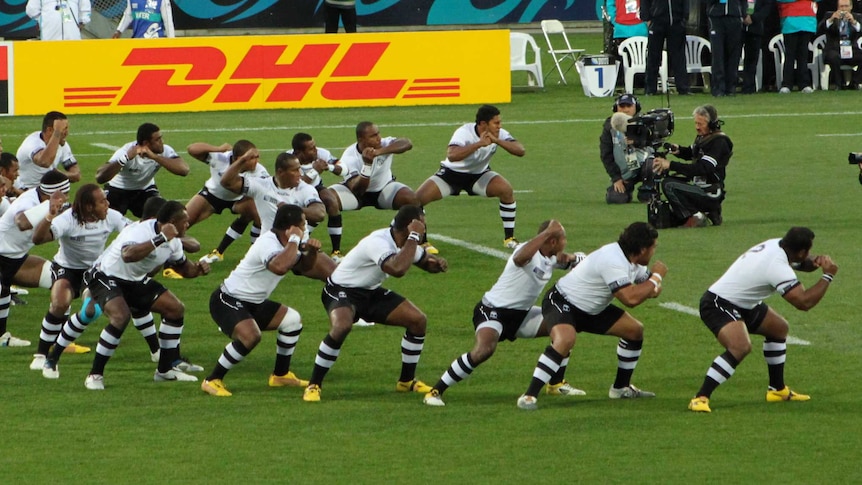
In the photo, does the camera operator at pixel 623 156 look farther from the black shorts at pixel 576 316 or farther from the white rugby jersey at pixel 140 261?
the white rugby jersey at pixel 140 261

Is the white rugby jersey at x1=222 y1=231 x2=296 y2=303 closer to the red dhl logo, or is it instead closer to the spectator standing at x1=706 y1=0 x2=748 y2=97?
the red dhl logo

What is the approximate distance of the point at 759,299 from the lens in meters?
11.4

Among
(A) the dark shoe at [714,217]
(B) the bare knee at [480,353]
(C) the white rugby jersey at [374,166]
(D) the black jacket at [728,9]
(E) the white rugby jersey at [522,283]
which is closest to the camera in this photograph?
(B) the bare knee at [480,353]

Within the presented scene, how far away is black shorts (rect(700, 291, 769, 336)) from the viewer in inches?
449

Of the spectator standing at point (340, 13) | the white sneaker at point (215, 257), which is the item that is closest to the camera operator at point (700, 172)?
the white sneaker at point (215, 257)

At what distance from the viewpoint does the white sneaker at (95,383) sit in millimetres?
→ 12414

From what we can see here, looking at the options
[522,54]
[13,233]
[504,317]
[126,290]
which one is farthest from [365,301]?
[522,54]

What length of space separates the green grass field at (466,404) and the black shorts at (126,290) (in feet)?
2.40

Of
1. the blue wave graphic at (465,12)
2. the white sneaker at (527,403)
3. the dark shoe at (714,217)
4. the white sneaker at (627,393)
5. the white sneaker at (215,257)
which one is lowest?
the blue wave graphic at (465,12)

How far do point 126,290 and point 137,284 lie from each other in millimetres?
102

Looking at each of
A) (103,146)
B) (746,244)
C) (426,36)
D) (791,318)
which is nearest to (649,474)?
(791,318)

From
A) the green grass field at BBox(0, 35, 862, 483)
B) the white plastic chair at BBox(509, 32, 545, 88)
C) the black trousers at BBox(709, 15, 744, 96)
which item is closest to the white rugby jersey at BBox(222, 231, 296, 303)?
the green grass field at BBox(0, 35, 862, 483)

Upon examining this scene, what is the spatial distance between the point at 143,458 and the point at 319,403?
75.8 inches

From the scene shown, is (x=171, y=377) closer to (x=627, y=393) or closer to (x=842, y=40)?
(x=627, y=393)
